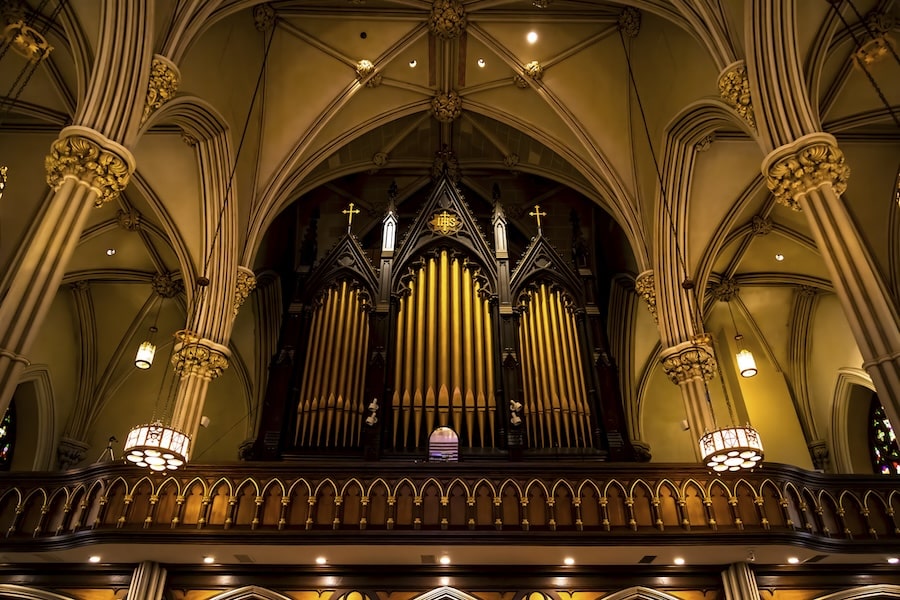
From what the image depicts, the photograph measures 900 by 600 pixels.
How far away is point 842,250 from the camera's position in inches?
298

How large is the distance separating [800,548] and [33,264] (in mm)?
9837

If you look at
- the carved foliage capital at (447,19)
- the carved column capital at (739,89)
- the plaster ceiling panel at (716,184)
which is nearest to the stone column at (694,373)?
the plaster ceiling panel at (716,184)

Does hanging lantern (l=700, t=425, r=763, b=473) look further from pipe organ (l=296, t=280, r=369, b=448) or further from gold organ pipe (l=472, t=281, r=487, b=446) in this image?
pipe organ (l=296, t=280, r=369, b=448)

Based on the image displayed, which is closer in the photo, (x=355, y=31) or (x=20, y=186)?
(x=20, y=186)

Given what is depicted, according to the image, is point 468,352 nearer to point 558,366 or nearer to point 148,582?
point 558,366

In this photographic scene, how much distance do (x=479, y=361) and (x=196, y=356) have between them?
4.84 metres

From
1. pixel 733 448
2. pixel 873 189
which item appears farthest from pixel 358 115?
pixel 733 448

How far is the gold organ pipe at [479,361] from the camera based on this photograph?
11414mm

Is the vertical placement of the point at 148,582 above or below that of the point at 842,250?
below

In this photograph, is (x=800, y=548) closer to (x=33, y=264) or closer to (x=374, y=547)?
(x=374, y=547)

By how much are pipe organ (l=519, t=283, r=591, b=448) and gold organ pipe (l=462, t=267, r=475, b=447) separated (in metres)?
0.93

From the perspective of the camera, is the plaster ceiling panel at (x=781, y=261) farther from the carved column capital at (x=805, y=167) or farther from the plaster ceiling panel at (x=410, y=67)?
the plaster ceiling panel at (x=410, y=67)

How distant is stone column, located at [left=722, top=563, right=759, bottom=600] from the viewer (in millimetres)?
9320

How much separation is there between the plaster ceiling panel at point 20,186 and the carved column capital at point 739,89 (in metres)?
11.3
